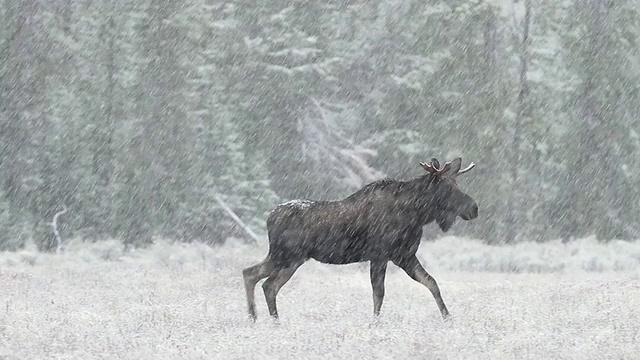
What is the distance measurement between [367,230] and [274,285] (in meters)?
1.31

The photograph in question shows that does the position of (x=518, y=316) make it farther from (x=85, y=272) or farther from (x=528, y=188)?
(x=528, y=188)

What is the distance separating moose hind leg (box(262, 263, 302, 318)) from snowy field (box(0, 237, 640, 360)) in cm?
27

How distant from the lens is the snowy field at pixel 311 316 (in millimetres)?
10867

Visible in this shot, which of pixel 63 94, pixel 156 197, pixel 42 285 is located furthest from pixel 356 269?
pixel 63 94

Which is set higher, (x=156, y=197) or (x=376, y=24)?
(x=376, y=24)

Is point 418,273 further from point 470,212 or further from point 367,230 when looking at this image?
point 470,212

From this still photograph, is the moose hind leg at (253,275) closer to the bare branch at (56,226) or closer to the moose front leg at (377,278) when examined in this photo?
the moose front leg at (377,278)

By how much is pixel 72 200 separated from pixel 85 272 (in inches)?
341

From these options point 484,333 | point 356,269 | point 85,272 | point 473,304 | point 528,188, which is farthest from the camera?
point 528,188

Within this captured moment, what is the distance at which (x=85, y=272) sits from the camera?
2173cm

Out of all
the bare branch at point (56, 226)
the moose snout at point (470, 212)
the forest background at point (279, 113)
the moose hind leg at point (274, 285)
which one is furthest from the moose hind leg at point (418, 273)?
the bare branch at point (56, 226)

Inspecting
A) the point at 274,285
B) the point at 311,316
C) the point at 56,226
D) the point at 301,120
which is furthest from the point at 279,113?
the point at 274,285

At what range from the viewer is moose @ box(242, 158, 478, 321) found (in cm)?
1359

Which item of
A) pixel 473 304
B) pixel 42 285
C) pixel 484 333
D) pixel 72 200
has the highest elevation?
pixel 484 333
